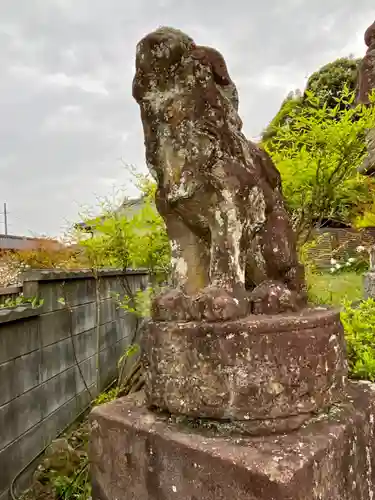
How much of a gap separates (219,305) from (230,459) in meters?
0.56

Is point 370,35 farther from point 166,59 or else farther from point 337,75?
point 166,59

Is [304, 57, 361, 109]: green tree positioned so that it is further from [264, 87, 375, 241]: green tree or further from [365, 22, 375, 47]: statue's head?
[264, 87, 375, 241]: green tree

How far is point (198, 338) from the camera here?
1.76 m

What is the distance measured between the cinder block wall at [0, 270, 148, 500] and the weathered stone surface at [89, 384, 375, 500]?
5.39 feet

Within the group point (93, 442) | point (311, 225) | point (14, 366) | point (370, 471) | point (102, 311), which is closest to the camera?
point (370, 471)

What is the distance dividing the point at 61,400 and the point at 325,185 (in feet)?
10.7

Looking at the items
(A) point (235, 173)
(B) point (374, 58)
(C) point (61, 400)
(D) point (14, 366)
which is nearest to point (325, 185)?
(A) point (235, 173)

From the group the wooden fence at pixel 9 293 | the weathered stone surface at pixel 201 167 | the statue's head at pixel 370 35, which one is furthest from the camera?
the statue's head at pixel 370 35

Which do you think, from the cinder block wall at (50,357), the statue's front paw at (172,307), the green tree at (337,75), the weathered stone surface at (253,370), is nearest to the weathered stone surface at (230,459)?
the weathered stone surface at (253,370)

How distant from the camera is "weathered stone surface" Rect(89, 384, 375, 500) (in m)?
1.46

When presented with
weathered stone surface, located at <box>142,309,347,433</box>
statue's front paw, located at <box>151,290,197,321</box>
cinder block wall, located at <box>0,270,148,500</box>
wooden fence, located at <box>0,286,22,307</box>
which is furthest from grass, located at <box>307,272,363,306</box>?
wooden fence, located at <box>0,286,22,307</box>

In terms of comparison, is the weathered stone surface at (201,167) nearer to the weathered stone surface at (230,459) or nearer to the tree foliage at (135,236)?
the weathered stone surface at (230,459)

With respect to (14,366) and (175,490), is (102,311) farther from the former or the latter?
(175,490)

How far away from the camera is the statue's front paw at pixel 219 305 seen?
1.77 m
